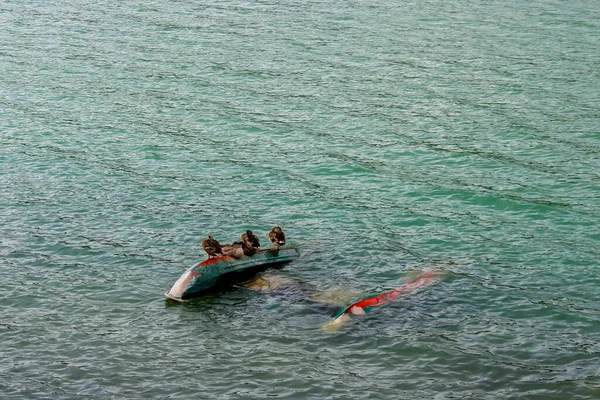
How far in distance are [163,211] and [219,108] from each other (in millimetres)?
15151

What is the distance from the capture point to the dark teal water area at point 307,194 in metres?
26.9

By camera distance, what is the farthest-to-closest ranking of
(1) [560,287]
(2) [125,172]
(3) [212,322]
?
(2) [125,172] → (1) [560,287] → (3) [212,322]

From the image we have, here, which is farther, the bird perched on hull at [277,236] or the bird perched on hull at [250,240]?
the bird perched on hull at [277,236]

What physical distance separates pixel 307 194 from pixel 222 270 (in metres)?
9.97

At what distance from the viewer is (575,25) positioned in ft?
219

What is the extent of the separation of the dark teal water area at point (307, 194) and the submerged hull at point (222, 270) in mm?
503

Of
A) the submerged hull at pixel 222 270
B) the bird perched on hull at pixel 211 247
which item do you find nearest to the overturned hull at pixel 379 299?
the submerged hull at pixel 222 270

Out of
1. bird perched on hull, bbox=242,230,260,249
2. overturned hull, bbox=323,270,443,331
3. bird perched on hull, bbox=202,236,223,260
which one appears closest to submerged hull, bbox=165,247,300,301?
bird perched on hull, bbox=202,236,223,260

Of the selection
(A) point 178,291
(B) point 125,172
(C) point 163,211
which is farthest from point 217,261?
(B) point 125,172

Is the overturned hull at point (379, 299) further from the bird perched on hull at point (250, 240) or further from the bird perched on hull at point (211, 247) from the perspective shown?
the bird perched on hull at point (211, 247)

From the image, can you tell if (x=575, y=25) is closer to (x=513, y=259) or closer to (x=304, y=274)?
(x=513, y=259)

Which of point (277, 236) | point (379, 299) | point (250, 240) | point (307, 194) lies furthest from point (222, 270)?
point (307, 194)

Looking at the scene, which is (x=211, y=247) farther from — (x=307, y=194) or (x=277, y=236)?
(x=307, y=194)

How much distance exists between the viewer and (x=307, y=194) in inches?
1603
